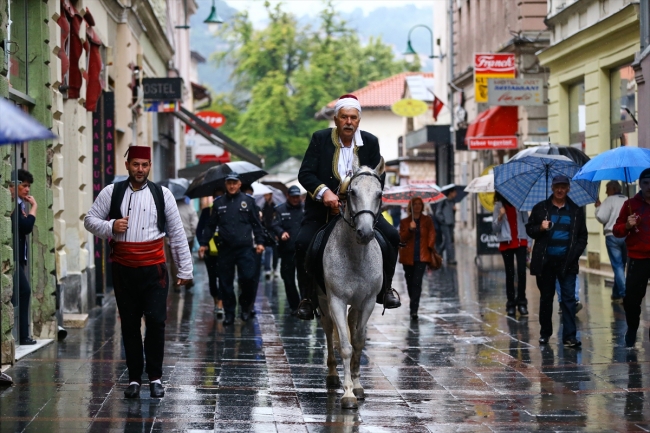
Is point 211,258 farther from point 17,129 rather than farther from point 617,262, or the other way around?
point 17,129

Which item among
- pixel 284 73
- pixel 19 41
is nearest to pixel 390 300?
pixel 19 41

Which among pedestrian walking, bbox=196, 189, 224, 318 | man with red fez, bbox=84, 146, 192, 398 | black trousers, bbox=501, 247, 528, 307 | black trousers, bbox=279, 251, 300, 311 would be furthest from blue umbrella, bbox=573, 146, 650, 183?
pedestrian walking, bbox=196, 189, 224, 318

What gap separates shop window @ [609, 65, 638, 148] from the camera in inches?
907

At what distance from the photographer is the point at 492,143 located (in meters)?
31.5

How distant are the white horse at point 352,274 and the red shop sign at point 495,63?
908 inches

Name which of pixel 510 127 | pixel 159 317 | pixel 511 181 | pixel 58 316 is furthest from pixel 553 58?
pixel 159 317

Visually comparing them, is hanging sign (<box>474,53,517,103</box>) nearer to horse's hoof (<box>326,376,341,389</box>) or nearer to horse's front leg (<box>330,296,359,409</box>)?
horse's hoof (<box>326,376,341,389</box>)

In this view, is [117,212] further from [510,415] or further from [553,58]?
[553,58]


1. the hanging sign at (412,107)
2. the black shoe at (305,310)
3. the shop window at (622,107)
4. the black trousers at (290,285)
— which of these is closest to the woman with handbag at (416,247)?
the black trousers at (290,285)

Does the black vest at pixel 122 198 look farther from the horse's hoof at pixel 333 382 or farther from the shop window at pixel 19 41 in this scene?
the shop window at pixel 19 41

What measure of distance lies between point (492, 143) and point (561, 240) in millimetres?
19014

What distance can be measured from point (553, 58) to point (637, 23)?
6433 mm

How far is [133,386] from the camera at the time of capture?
30.1ft

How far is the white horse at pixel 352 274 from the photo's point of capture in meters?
8.77
